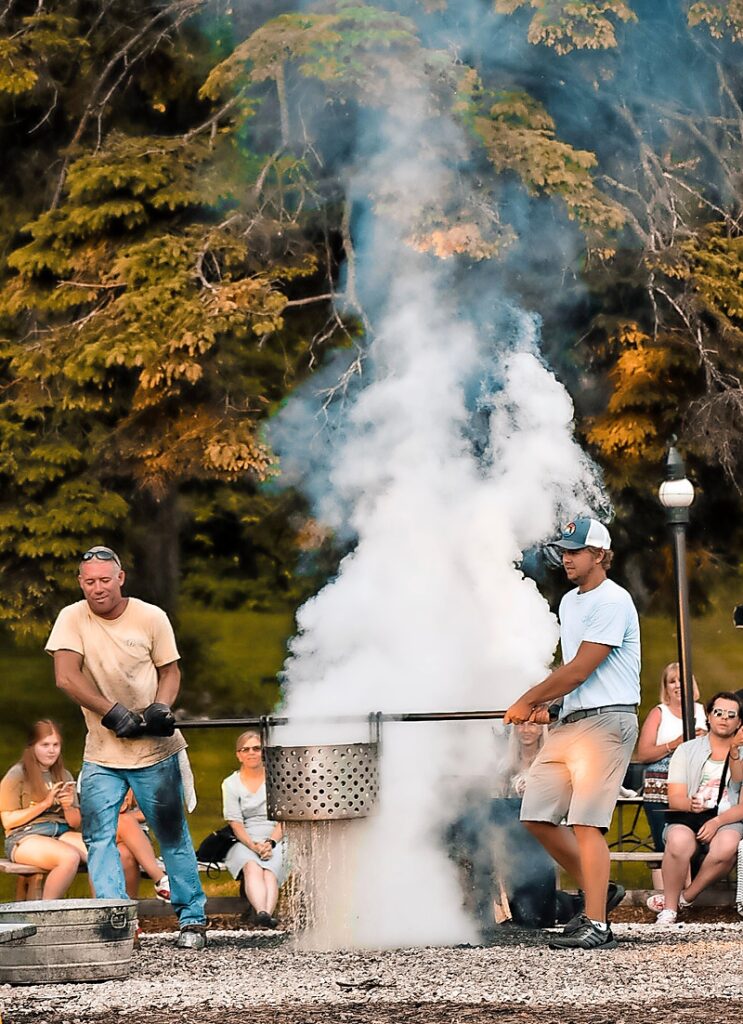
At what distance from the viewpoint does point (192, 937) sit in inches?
281

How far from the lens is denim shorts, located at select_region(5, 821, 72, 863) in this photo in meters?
8.28

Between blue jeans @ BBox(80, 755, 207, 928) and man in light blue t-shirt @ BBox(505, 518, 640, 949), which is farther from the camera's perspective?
blue jeans @ BBox(80, 755, 207, 928)

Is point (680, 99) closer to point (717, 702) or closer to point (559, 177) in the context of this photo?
point (559, 177)

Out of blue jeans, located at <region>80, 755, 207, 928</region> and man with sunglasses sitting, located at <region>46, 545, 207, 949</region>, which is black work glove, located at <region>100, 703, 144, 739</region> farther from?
blue jeans, located at <region>80, 755, 207, 928</region>

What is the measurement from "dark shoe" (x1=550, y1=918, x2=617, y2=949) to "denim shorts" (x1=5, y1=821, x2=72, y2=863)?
2840 millimetres

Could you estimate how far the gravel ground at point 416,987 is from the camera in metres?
5.30

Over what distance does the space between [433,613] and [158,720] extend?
1.55 meters

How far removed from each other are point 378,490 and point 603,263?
6.15 m

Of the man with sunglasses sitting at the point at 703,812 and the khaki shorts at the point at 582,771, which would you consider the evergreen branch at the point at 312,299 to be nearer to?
the man with sunglasses sitting at the point at 703,812

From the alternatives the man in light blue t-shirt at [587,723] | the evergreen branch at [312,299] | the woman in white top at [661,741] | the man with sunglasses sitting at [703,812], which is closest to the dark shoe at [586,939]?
the man in light blue t-shirt at [587,723]

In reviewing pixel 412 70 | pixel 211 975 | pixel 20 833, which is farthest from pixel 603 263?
pixel 211 975

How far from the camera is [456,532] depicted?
828 cm

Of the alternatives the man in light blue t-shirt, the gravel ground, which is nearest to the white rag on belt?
the gravel ground

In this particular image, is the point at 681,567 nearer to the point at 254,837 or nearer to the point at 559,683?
the point at 254,837
